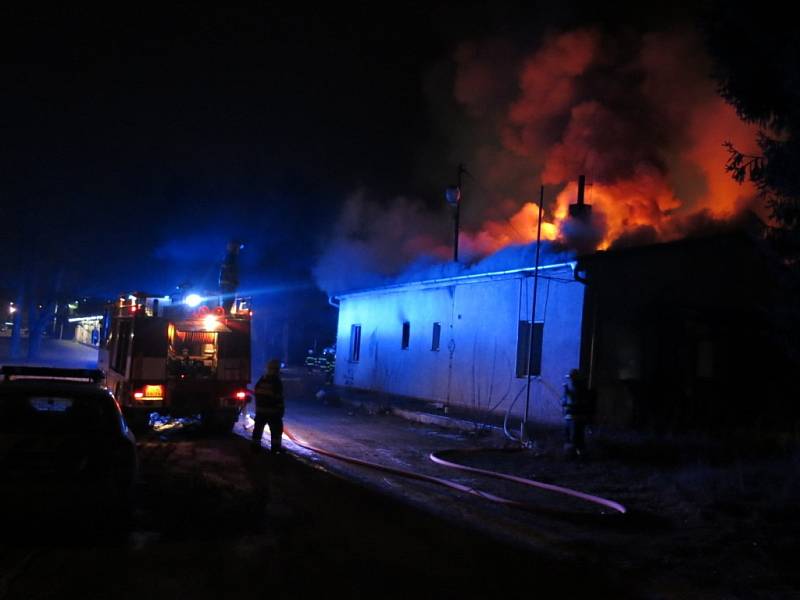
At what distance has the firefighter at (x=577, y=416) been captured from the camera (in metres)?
10.8

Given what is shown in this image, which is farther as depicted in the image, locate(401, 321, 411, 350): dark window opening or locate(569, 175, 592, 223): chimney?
locate(401, 321, 411, 350): dark window opening

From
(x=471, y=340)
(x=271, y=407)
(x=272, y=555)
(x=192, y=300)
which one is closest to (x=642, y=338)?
(x=471, y=340)

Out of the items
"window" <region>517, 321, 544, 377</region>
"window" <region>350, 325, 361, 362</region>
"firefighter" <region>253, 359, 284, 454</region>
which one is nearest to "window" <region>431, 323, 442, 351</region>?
"window" <region>517, 321, 544, 377</region>

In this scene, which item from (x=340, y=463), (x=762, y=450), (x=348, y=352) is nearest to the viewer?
(x=340, y=463)

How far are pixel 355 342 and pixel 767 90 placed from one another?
1605 centimetres

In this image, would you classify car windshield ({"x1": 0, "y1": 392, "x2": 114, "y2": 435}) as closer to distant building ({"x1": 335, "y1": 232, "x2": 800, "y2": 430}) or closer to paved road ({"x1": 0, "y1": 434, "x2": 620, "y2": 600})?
paved road ({"x1": 0, "y1": 434, "x2": 620, "y2": 600})

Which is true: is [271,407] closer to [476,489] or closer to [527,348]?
[476,489]

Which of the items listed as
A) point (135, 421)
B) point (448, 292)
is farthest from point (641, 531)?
point (448, 292)

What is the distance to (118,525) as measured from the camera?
5.99 meters

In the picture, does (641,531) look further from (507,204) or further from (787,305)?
(507,204)

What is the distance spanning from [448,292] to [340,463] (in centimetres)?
827

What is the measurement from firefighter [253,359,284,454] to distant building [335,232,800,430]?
607 centimetres

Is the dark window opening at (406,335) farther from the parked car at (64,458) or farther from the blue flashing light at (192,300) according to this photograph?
the parked car at (64,458)

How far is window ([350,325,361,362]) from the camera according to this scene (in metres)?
23.2
